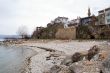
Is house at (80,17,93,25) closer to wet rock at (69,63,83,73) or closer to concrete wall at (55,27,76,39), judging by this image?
concrete wall at (55,27,76,39)

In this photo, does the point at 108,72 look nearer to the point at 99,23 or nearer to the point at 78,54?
the point at 78,54

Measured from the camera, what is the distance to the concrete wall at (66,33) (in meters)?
68.5

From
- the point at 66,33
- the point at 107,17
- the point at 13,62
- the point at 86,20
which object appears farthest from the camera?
the point at 86,20

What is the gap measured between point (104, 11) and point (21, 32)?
8969 cm

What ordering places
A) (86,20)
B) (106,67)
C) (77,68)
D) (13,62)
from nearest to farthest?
(106,67)
(77,68)
(13,62)
(86,20)

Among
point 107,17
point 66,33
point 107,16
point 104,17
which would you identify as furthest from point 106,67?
point 66,33

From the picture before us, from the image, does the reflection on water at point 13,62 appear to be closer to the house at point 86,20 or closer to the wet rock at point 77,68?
the wet rock at point 77,68

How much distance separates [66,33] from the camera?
240 ft

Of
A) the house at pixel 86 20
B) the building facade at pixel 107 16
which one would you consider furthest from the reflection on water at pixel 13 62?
the house at pixel 86 20

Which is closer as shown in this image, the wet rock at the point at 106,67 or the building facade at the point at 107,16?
the wet rock at the point at 106,67

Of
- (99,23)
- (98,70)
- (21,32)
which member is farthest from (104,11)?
(21,32)

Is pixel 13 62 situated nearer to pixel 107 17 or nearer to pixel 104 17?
pixel 107 17

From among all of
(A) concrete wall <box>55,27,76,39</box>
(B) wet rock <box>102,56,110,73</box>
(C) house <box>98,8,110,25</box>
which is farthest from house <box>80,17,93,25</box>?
(B) wet rock <box>102,56,110,73</box>

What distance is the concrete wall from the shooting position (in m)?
68.5
